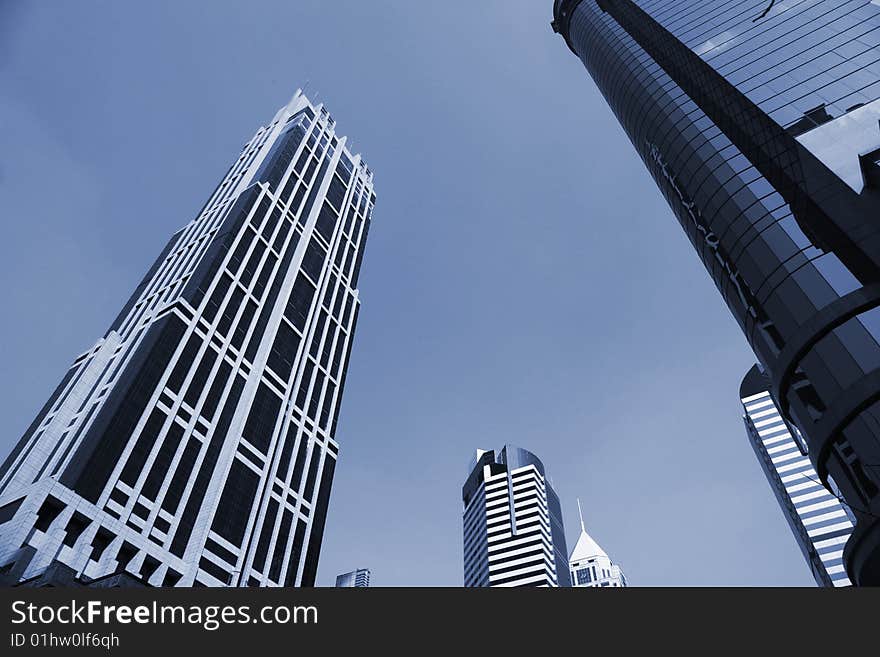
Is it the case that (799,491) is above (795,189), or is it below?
above

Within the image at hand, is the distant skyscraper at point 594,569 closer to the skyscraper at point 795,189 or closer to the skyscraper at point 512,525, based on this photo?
the skyscraper at point 512,525

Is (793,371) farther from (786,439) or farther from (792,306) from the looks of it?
(786,439)

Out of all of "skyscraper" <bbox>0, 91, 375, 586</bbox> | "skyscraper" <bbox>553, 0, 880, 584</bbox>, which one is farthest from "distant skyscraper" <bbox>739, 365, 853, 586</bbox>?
"skyscraper" <bbox>0, 91, 375, 586</bbox>

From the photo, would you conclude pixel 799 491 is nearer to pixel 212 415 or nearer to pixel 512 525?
pixel 512 525

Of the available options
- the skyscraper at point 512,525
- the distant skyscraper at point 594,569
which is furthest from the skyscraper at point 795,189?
the distant skyscraper at point 594,569

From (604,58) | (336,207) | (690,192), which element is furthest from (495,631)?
(336,207)

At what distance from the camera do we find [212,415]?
231ft

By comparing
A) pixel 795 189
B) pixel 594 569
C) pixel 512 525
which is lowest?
pixel 795 189

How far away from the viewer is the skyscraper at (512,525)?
128m

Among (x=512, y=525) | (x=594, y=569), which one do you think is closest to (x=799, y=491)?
(x=512, y=525)

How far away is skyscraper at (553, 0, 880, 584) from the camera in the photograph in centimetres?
2325

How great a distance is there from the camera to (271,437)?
77250 millimetres

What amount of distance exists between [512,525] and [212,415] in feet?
282

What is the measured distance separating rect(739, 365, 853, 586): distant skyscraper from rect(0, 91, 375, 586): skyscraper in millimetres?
73847
